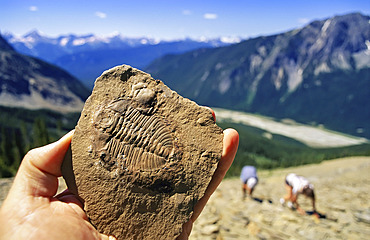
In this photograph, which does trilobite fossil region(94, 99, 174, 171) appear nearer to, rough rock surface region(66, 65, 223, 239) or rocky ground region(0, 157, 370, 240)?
rough rock surface region(66, 65, 223, 239)

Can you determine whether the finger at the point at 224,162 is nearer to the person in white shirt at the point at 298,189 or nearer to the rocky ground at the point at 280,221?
the rocky ground at the point at 280,221

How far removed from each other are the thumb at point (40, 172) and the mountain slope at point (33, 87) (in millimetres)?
110958

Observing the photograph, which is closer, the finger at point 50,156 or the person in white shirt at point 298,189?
the finger at point 50,156

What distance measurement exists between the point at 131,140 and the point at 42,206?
1.49 metres

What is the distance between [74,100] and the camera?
121m

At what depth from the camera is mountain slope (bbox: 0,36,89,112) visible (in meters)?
104

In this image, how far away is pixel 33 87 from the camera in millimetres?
112438

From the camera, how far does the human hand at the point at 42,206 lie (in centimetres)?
331

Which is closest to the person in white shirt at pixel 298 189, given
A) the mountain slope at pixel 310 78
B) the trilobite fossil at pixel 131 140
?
the trilobite fossil at pixel 131 140

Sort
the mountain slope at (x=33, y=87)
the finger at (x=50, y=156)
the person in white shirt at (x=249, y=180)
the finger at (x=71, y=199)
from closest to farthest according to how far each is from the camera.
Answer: the finger at (x=50, y=156) → the finger at (x=71, y=199) → the person in white shirt at (x=249, y=180) → the mountain slope at (x=33, y=87)

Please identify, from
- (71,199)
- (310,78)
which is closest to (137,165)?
(71,199)

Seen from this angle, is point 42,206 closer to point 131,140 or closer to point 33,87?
point 131,140

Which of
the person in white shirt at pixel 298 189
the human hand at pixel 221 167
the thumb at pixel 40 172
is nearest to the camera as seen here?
the thumb at pixel 40 172

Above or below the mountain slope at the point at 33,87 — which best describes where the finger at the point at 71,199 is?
above
